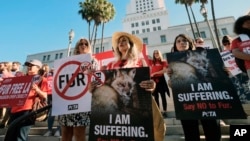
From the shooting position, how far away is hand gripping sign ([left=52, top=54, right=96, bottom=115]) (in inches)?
102

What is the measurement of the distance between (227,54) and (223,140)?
6.28ft

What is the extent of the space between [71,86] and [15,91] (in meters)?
1.69

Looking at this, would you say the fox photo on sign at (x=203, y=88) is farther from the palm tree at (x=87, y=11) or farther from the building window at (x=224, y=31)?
the building window at (x=224, y=31)

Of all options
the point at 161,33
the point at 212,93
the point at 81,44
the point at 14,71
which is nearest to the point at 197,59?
the point at 212,93

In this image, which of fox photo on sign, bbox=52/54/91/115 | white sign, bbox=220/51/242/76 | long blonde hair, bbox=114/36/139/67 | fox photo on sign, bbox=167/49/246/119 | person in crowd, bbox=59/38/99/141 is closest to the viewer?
fox photo on sign, bbox=167/49/246/119

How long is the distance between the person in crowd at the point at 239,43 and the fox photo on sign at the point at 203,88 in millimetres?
482

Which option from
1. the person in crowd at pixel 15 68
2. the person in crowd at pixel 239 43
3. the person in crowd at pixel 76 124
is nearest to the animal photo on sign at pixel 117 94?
the person in crowd at pixel 76 124

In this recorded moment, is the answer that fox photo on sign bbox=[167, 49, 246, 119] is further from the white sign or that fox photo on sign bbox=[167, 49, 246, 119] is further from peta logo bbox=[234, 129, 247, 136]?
the white sign

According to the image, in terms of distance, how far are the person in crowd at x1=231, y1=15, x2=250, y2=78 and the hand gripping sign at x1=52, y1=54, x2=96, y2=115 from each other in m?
2.12

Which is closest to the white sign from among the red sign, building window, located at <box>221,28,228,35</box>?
the red sign

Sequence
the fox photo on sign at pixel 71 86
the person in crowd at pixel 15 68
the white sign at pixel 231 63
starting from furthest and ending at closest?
1. the person in crowd at pixel 15 68
2. the white sign at pixel 231 63
3. the fox photo on sign at pixel 71 86

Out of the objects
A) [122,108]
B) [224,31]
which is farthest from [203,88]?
[224,31]

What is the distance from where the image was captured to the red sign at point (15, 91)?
3561 mm

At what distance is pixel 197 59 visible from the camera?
2764mm
